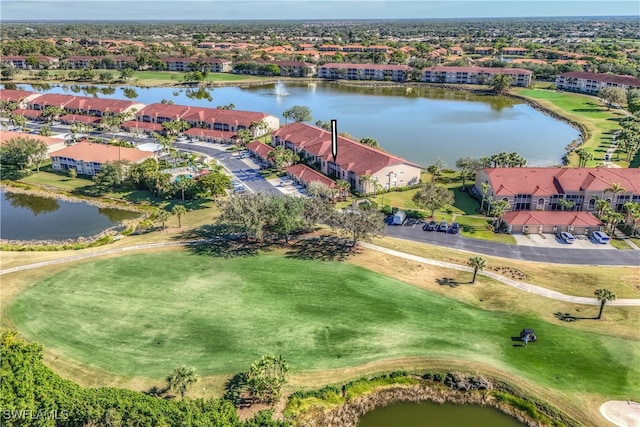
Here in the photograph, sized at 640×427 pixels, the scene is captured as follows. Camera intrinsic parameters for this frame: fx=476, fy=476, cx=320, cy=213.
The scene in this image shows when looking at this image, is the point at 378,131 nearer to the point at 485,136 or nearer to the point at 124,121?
the point at 485,136

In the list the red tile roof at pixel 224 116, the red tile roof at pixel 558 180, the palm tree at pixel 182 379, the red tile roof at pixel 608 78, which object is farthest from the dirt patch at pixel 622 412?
the red tile roof at pixel 608 78

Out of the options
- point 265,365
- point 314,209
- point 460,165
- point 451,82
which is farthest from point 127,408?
point 451,82

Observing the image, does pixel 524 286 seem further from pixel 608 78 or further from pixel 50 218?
pixel 608 78

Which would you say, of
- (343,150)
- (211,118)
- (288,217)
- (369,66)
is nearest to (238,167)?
(343,150)

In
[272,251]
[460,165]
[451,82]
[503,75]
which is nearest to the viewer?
[272,251]

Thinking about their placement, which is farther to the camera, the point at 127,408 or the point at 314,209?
the point at 314,209

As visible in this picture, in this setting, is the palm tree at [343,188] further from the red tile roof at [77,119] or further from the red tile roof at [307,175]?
the red tile roof at [77,119]
